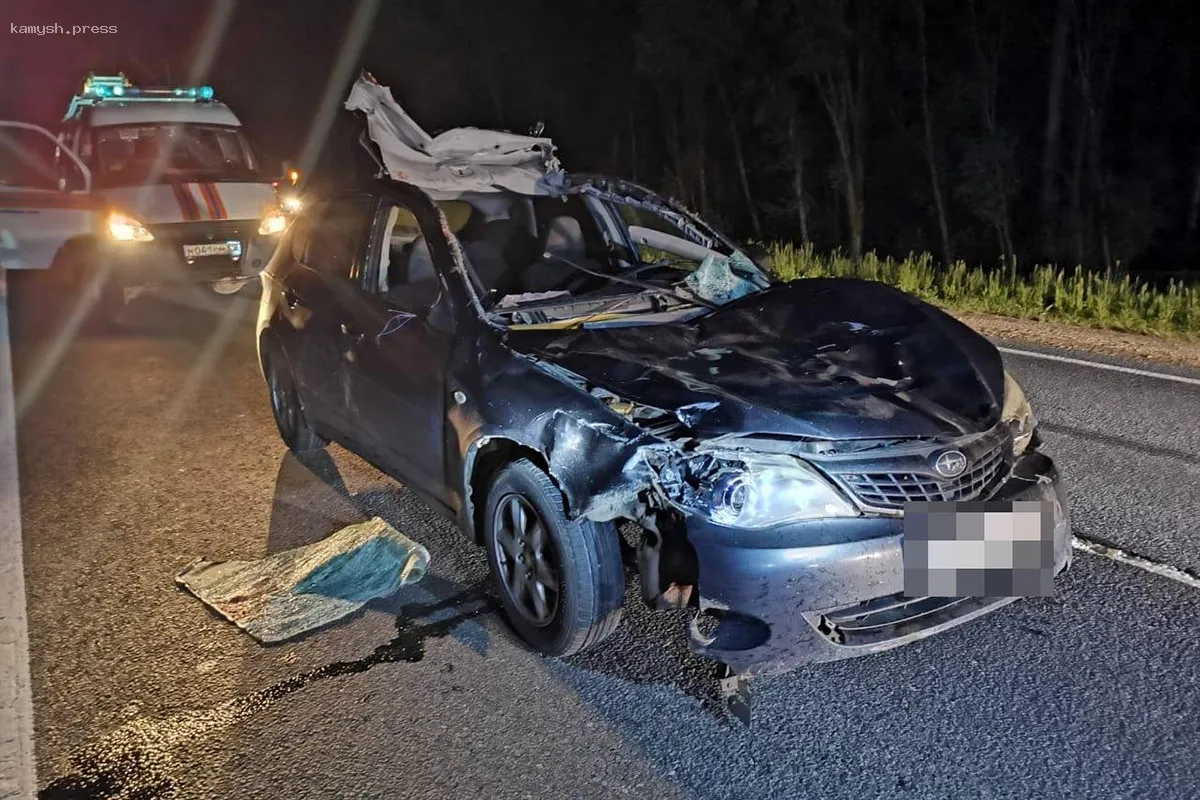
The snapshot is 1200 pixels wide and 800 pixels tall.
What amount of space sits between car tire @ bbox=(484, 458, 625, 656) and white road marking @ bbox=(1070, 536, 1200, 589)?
1951 millimetres

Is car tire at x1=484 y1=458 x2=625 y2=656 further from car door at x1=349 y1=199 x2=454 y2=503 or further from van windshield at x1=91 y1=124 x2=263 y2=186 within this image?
van windshield at x1=91 y1=124 x2=263 y2=186

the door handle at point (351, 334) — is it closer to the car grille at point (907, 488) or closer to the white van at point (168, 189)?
the car grille at point (907, 488)

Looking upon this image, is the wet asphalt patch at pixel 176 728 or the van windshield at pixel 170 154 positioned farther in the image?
the van windshield at pixel 170 154

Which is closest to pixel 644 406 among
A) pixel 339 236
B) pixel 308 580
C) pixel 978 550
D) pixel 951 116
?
pixel 978 550

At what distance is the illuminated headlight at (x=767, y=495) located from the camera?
9.07ft

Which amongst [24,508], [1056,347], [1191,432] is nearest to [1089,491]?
[1191,432]

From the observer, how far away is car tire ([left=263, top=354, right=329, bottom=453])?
541 centimetres

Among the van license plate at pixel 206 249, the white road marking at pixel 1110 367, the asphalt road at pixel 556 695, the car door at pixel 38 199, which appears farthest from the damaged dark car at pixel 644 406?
the car door at pixel 38 199

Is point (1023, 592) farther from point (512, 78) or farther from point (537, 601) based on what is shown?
point (512, 78)

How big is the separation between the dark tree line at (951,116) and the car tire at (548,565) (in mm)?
17316

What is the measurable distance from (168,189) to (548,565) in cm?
819

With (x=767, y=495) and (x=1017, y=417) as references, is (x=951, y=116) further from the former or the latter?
(x=767, y=495)

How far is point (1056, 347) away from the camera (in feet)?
25.2

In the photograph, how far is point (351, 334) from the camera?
14.5 feet
